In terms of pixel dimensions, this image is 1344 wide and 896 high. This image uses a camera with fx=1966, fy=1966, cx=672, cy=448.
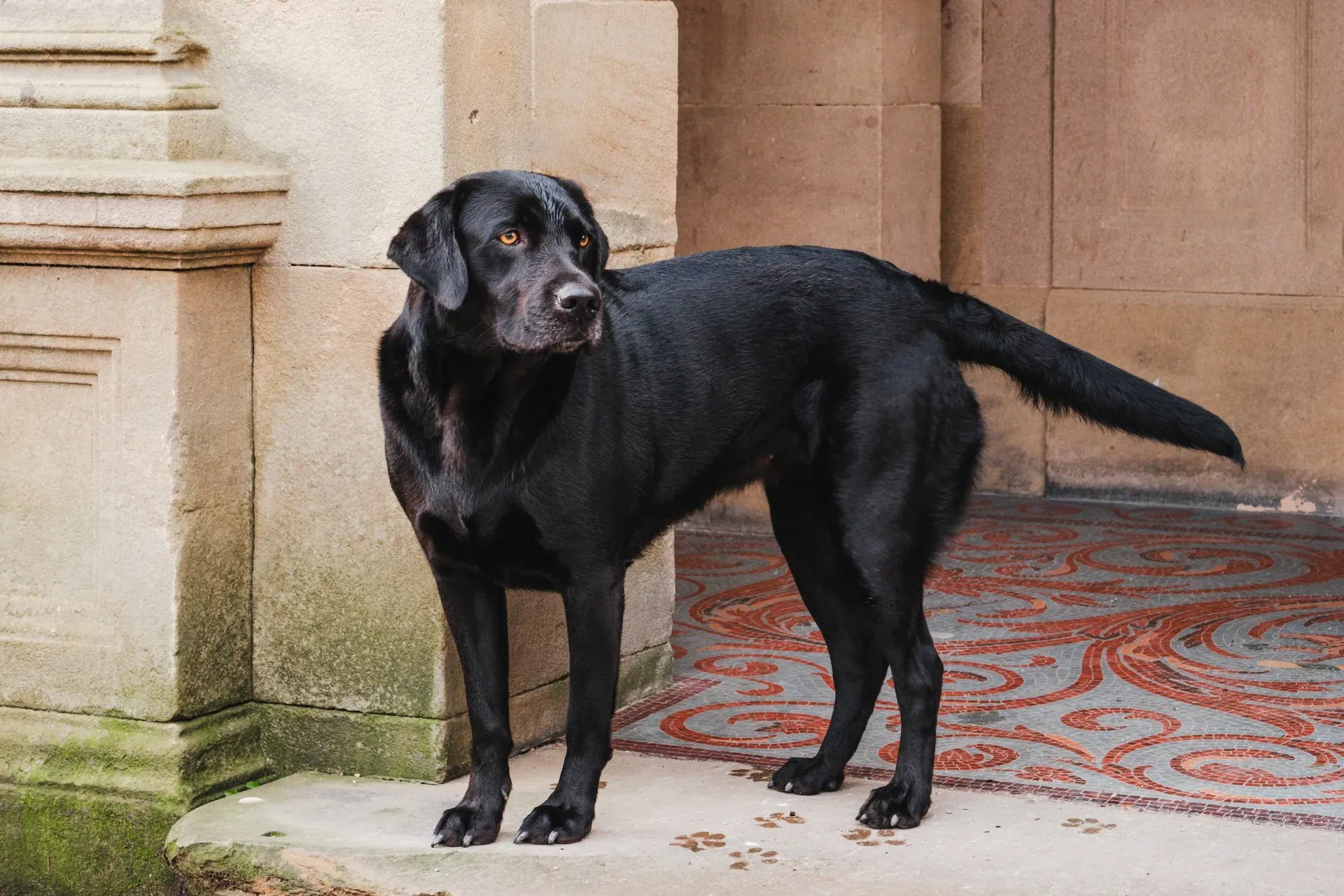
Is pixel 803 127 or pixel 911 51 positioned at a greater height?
pixel 911 51

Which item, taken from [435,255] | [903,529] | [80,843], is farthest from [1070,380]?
[80,843]

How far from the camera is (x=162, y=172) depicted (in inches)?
175

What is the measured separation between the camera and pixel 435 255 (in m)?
3.86

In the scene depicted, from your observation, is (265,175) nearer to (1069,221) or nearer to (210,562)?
(210,562)

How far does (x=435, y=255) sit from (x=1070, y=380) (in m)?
1.48

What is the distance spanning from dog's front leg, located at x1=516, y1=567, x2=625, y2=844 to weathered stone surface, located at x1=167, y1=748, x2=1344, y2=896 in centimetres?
6

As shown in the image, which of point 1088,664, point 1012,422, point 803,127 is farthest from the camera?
point 1012,422

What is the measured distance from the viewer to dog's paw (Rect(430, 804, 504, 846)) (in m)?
4.18

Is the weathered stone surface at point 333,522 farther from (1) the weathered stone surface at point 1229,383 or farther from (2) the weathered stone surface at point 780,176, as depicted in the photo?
(1) the weathered stone surface at point 1229,383

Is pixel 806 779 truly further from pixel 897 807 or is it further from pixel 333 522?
pixel 333 522

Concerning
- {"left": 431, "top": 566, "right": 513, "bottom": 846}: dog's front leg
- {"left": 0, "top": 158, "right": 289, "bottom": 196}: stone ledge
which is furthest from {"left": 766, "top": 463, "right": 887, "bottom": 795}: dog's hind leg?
{"left": 0, "top": 158, "right": 289, "bottom": 196}: stone ledge

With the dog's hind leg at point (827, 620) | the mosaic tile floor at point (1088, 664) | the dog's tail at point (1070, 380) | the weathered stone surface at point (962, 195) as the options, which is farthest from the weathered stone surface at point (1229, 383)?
the dog's tail at point (1070, 380)

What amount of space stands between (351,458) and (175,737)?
77cm

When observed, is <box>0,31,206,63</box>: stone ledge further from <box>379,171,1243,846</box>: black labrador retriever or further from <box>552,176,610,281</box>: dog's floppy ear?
<box>552,176,610,281</box>: dog's floppy ear
